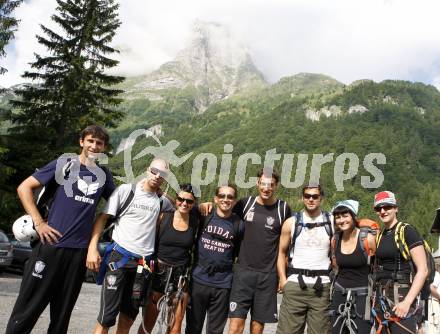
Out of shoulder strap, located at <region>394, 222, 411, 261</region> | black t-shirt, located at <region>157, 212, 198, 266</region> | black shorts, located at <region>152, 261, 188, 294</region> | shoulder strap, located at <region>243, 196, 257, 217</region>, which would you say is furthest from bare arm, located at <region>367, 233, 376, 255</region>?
black shorts, located at <region>152, 261, 188, 294</region>

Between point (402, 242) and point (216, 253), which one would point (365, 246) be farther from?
point (216, 253)

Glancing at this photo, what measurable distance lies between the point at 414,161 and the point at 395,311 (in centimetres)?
16054

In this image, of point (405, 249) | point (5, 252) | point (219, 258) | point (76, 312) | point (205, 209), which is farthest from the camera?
point (5, 252)

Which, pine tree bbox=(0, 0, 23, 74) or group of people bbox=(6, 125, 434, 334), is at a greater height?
pine tree bbox=(0, 0, 23, 74)

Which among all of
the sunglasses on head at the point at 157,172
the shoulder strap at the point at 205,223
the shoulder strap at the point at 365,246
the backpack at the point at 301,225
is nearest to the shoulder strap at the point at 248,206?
the shoulder strap at the point at 205,223

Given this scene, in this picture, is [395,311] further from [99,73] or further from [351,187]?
[351,187]

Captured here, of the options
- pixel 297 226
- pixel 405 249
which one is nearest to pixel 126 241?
pixel 297 226

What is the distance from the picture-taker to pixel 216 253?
5.59 metres

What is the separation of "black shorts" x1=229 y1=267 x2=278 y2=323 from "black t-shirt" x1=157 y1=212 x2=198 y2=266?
770 mm

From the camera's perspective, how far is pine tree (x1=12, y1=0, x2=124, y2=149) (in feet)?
71.6

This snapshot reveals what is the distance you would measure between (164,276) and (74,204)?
5.03 feet

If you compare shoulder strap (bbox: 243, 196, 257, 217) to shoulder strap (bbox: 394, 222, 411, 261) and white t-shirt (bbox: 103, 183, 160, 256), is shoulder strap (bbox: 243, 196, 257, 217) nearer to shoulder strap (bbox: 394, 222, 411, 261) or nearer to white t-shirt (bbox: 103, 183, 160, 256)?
white t-shirt (bbox: 103, 183, 160, 256)

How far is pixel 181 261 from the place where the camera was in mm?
5543

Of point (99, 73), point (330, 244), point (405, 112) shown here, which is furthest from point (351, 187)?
point (330, 244)
